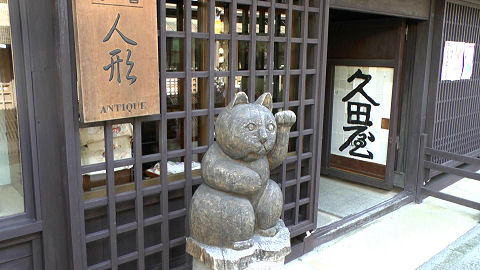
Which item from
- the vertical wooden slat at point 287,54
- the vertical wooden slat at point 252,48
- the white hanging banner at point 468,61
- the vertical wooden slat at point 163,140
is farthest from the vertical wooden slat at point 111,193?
the white hanging banner at point 468,61

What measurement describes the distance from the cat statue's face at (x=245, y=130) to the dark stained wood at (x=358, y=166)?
4.55 meters

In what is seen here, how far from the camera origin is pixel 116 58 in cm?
272

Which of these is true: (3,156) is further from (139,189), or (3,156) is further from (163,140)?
(163,140)

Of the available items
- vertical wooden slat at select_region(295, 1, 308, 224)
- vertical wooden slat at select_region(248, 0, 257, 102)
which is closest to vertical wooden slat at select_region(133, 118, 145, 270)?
vertical wooden slat at select_region(248, 0, 257, 102)

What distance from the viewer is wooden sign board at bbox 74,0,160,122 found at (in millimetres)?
2582

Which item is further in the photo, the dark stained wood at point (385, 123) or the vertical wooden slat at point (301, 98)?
the dark stained wood at point (385, 123)

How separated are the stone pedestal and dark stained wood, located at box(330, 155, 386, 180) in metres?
4.13

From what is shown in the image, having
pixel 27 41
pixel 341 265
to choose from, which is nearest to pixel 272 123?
pixel 27 41

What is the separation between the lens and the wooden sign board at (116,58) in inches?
102

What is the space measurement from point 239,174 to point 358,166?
476cm

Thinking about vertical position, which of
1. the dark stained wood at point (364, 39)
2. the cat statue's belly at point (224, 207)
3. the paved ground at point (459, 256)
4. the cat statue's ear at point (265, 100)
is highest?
the dark stained wood at point (364, 39)

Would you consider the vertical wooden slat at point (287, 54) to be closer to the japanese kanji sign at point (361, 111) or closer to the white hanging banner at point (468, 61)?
the japanese kanji sign at point (361, 111)

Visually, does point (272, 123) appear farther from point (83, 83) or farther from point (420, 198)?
point (420, 198)

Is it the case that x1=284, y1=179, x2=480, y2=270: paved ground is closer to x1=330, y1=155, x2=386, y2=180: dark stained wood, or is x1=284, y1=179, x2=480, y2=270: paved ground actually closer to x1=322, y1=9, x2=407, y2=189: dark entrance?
x1=330, y1=155, x2=386, y2=180: dark stained wood
